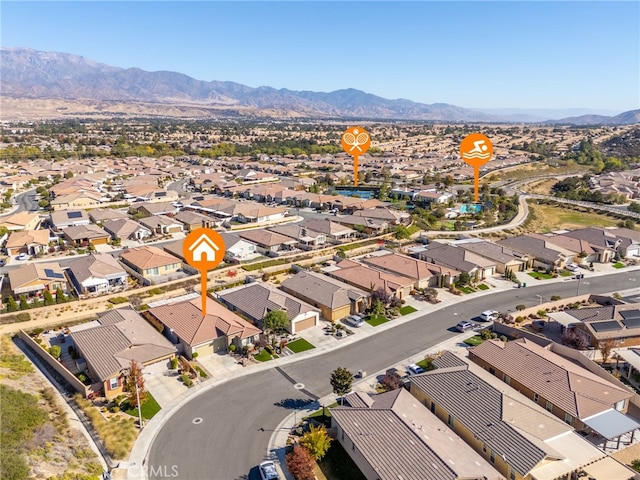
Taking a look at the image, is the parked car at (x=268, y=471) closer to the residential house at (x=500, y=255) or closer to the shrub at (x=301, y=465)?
the shrub at (x=301, y=465)

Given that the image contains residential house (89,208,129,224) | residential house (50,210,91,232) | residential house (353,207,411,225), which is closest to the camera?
residential house (50,210,91,232)

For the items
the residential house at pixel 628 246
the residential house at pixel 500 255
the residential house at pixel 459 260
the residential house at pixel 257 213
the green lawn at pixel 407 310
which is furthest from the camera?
the residential house at pixel 257 213

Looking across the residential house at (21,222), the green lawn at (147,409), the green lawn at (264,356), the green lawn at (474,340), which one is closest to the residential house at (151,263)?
the green lawn at (264,356)

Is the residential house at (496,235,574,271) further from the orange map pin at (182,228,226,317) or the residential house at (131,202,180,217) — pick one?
the residential house at (131,202,180,217)

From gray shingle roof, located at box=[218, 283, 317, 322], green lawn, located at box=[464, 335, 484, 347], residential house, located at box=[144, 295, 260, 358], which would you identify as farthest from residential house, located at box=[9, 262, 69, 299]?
green lawn, located at box=[464, 335, 484, 347]

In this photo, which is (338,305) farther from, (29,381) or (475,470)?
(29,381)

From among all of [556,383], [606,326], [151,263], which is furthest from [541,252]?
[151,263]

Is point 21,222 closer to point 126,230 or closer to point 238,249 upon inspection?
point 126,230
